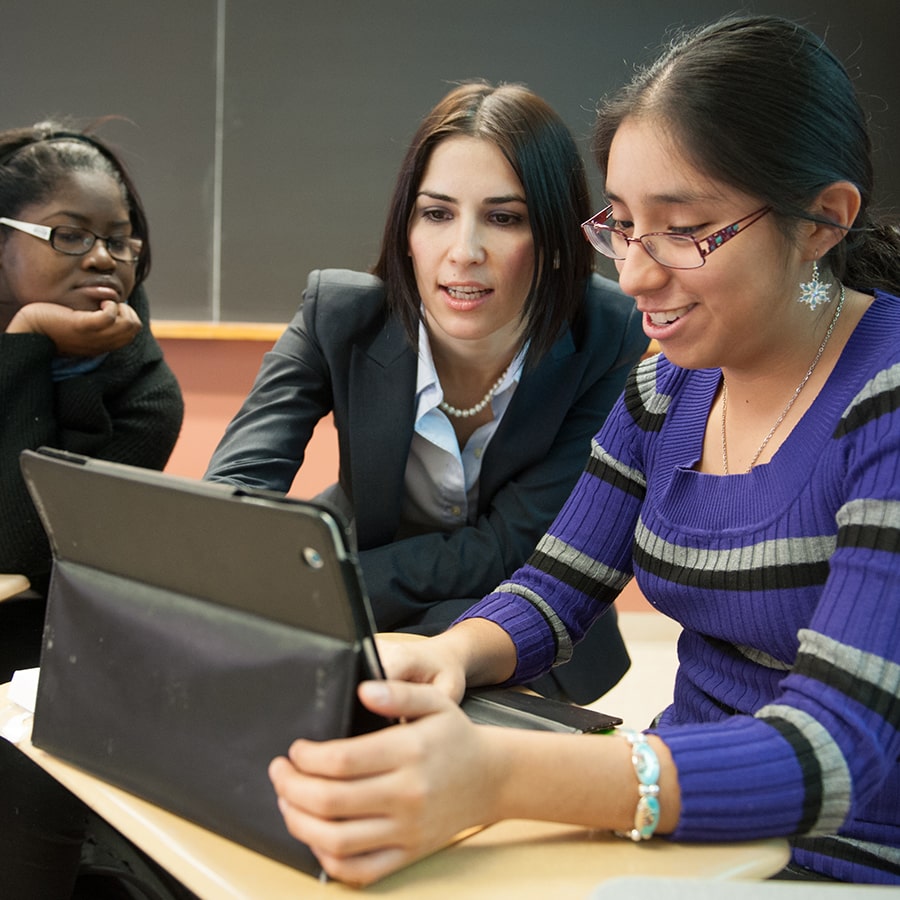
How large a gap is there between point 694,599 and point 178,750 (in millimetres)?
571

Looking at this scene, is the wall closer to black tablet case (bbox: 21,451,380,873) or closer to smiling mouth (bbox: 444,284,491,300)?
smiling mouth (bbox: 444,284,491,300)

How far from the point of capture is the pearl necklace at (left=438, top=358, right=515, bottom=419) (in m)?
2.09

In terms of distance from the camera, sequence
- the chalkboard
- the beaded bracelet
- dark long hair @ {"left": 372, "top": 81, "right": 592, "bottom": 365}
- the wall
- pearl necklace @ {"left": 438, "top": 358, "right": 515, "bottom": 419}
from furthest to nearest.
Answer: the wall
the chalkboard
pearl necklace @ {"left": 438, "top": 358, "right": 515, "bottom": 419}
dark long hair @ {"left": 372, "top": 81, "right": 592, "bottom": 365}
the beaded bracelet

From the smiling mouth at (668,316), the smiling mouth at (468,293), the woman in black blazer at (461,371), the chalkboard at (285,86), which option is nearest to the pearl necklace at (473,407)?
the woman in black blazer at (461,371)

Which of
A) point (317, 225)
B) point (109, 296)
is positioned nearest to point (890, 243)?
point (109, 296)

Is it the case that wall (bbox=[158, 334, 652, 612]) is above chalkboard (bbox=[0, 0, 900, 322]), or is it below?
below

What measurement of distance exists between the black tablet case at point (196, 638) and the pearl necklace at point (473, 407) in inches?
45.9

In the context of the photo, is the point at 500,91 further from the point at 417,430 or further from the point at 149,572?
the point at 149,572

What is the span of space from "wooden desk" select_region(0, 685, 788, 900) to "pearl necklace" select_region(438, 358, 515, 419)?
3.98ft

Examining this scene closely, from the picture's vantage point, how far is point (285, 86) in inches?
143

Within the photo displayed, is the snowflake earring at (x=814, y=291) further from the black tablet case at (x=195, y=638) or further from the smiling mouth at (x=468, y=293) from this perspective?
the smiling mouth at (x=468, y=293)

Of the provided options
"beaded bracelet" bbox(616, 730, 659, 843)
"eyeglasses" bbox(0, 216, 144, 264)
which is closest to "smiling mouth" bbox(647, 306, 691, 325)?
"beaded bracelet" bbox(616, 730, 659, 843)

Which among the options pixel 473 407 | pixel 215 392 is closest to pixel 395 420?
pixel 473 407

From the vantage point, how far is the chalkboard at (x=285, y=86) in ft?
11.6
